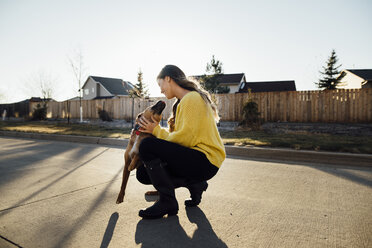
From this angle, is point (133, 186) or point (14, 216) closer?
point (14, 216)

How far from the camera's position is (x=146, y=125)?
2588mm

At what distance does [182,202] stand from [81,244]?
132cm

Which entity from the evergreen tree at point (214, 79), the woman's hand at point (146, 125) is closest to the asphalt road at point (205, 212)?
the woman's hand at point (146, 125)

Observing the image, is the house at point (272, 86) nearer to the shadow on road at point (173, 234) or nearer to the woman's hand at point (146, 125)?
the woman's hand at point (146, 125)

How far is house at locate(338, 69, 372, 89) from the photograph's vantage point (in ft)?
103

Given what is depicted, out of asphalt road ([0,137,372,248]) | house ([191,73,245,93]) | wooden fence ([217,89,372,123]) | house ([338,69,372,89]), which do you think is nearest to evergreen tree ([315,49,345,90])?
house ([338,69,372,89])

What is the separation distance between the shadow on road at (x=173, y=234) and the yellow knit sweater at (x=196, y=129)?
0.61 meters

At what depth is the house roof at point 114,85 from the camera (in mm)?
46719

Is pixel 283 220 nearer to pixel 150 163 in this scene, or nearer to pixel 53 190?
pixel 150 163

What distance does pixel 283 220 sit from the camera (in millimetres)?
2570

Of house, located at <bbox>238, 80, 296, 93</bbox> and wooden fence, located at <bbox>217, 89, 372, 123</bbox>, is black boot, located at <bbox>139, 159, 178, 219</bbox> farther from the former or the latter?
house, located at <bbox>238, 80, 296, 93</bbox>

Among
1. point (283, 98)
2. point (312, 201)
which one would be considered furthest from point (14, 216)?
point (283, 98)

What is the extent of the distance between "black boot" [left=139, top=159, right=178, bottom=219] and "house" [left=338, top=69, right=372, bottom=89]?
35.6m

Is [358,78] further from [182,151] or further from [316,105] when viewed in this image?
[182,151]
